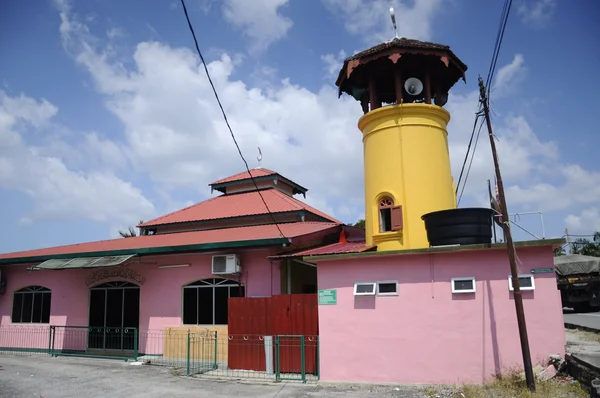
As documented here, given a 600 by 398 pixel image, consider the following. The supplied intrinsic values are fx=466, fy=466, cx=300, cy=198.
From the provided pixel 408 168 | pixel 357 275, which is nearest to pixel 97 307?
pixel 357 275

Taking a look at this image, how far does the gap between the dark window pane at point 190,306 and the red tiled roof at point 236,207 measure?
12.2 feet

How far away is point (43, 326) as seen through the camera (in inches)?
665

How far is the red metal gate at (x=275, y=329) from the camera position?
1102cm

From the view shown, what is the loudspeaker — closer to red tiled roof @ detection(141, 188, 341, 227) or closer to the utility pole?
the utility pole

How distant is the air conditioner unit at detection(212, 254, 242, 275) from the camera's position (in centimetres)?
1363

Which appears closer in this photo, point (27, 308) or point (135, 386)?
point (135, 386)

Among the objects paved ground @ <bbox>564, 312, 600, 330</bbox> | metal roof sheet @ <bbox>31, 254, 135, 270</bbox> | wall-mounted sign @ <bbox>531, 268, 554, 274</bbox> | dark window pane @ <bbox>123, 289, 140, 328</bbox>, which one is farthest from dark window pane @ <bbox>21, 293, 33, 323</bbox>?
paved ground @ <bbox>564, 312, 600, 330</bbox>

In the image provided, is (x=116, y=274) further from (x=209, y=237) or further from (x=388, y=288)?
(x=388, y=288)

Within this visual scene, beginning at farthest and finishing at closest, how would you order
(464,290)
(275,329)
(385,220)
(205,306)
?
(205,306) < (385,220) < (275,329) < (464,290)

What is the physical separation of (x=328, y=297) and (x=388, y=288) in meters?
1.40

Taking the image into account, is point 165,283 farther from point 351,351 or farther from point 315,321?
point 351,351

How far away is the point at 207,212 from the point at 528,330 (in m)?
13.0

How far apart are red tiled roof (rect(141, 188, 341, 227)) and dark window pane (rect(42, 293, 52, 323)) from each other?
14.4ft

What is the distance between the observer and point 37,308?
687 inches
